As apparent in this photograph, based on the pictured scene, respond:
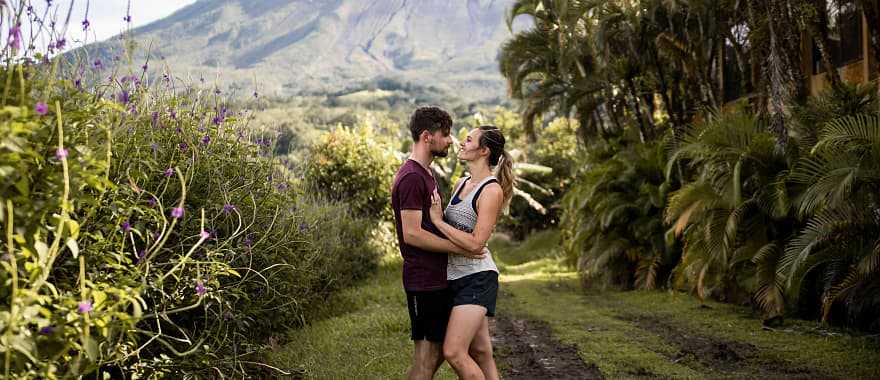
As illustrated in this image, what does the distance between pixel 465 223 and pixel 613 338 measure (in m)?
6.78

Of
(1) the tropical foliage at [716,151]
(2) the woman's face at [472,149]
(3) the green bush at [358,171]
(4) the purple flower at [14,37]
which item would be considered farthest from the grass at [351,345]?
(3) the green bush at [358,171]

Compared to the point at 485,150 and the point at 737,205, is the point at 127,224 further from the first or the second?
the point at 737,205

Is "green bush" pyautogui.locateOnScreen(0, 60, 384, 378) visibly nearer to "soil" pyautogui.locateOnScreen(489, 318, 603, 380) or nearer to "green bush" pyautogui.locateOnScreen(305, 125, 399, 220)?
"soil" pyautogui.locateOnScreen(489, 318, 603, 380)

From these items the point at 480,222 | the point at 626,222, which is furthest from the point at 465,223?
the point at 626,222

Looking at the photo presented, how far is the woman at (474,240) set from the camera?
16.9 ft

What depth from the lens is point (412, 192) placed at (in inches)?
201

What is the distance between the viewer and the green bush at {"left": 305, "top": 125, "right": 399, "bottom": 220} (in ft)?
91.8

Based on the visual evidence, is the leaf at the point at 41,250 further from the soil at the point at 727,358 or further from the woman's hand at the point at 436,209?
the soil at the point at 727,358

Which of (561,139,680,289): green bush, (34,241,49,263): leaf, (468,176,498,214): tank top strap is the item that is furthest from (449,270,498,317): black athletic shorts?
(561,139,680,289): green bush

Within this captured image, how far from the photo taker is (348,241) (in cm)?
1927

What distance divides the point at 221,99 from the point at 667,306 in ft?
35.5

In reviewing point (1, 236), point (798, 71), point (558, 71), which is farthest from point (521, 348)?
point (558, 71)

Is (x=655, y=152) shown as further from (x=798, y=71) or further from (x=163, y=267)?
(x=163, y=267)

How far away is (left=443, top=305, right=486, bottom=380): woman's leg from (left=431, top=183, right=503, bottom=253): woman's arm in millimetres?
362
